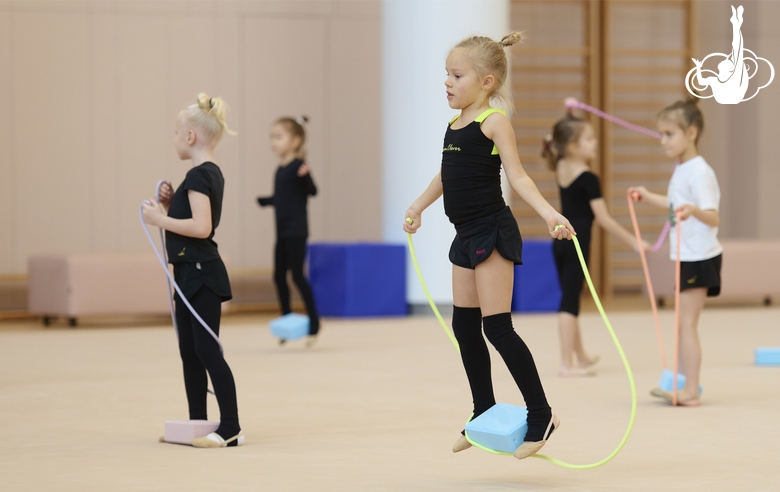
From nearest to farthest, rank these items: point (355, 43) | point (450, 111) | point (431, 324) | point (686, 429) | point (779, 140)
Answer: point (686, 429), point (431, 324), point (450, 111), point (355, 43), point (779, 140)

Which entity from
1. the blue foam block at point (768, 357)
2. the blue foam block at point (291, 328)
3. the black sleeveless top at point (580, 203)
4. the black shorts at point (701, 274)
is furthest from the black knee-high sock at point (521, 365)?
the blue foam block at point (291, 328)

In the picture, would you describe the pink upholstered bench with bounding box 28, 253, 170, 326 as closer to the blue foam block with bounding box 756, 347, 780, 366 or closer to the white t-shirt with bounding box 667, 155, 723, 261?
the blue foam block with bounding box 756, 347, 780, 366

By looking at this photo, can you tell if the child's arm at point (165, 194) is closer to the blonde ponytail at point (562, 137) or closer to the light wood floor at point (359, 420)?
the light wood floor at point (359, 420)

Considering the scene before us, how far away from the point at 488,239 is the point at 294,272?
11.1 feet

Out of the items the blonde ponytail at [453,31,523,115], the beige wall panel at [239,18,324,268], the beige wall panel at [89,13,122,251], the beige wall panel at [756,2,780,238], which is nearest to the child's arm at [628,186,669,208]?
the blonde ponytail at [453,31,523,115]

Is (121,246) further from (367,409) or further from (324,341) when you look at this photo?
(367,409)

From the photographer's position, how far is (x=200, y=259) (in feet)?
10.6

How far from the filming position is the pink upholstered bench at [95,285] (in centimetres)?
718

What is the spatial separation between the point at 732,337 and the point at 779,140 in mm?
4356

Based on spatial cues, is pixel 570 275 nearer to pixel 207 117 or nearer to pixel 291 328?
pixel 291 328

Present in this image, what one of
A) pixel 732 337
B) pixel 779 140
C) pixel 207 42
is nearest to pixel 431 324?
pixel 732 337

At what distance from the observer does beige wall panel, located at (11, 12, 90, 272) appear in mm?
8359

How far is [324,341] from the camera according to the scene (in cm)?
623

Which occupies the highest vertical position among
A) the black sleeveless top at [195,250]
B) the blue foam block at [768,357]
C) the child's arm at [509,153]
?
the child's arm at [509,153]
